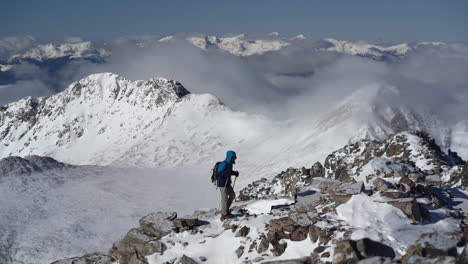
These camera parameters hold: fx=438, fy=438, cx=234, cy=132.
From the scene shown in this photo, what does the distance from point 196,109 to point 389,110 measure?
242 feet

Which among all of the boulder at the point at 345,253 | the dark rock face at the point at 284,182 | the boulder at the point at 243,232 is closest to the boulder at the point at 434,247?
the boulder at the point at 345,253

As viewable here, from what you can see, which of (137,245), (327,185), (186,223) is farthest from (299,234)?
(327,185)

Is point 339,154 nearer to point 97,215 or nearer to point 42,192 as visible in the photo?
point 97,215

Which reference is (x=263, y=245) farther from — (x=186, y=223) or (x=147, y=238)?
(x=147, y=238)

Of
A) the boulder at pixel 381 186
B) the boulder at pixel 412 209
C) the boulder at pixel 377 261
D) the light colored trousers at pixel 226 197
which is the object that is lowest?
the boulder at pixel 377 261

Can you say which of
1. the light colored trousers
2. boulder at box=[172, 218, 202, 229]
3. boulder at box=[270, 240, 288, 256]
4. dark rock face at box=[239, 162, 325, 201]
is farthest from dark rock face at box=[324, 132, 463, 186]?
boulder at box=[270, 240, 288, 256]

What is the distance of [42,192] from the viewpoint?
225 ft

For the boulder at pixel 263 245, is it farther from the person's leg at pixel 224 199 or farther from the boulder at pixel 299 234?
the person's leg at pixel 224 199

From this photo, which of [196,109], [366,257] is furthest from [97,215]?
[196,109]

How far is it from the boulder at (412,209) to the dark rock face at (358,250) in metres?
3.42

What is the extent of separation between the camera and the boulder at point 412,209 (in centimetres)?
1875

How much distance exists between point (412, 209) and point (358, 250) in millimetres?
4696

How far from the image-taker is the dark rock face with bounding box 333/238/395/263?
15289mm

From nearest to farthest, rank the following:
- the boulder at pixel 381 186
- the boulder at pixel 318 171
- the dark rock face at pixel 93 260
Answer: the dark rock face at pixel 93 260, the boulder at pixel 381 186, the boulder at pixel 318 171
